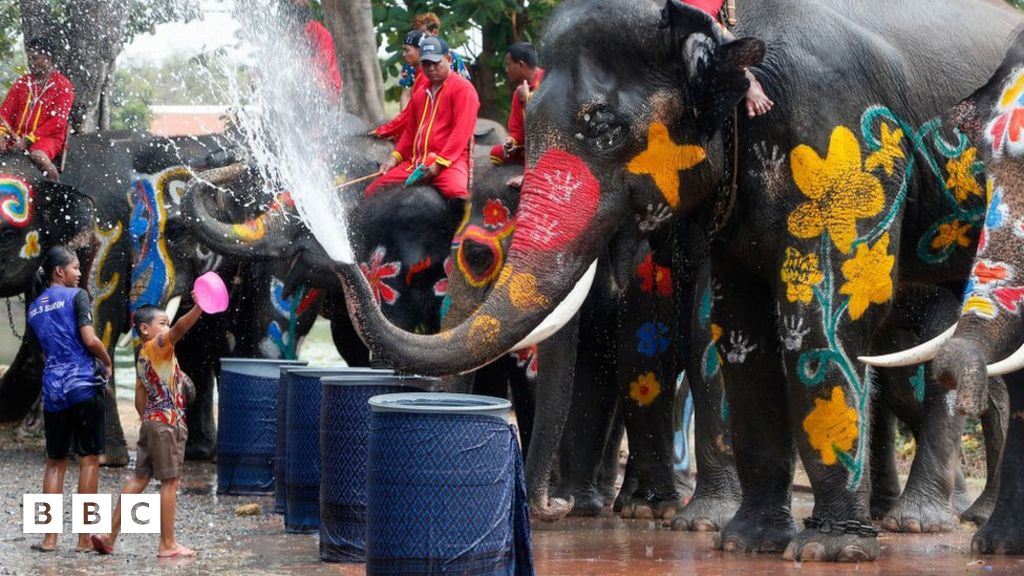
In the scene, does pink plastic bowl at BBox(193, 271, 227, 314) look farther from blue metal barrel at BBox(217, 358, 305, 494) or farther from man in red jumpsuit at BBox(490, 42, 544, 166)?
blue metal barrel at BBox(217, 358, 305, 494)

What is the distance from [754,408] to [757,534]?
576mm

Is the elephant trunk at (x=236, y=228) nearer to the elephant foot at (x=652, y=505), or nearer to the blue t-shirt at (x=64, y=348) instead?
the blue t-shirt at (x=64, y=348)

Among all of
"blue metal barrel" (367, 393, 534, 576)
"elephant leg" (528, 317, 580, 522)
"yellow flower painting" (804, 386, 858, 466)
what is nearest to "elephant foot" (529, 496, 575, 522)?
"elephant leg" (528, 317, 580, 522)

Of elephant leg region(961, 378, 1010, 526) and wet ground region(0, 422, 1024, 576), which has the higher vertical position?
elephant leg region(961, 378, 1010, 526)

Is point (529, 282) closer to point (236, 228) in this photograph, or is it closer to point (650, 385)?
point (650, 385)

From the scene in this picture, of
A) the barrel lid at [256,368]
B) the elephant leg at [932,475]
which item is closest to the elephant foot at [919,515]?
the elephant leg at [932,475]

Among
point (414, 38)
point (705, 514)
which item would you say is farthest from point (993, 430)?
point (414, 38)

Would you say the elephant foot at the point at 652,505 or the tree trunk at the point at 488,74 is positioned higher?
the tree trunk at the point at 488,74

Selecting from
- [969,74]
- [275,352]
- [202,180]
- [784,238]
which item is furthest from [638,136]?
[275,352]

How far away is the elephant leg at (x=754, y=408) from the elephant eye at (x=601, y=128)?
1.13 meters

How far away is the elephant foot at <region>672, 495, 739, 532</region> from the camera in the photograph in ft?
31.6

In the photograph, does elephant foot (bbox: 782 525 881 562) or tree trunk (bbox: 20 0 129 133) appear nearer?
elephant foot (bbox: 782 525 881 562)

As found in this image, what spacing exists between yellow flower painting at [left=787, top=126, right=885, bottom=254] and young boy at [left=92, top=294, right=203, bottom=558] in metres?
2.83

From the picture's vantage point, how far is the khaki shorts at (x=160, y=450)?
28.0 ft
